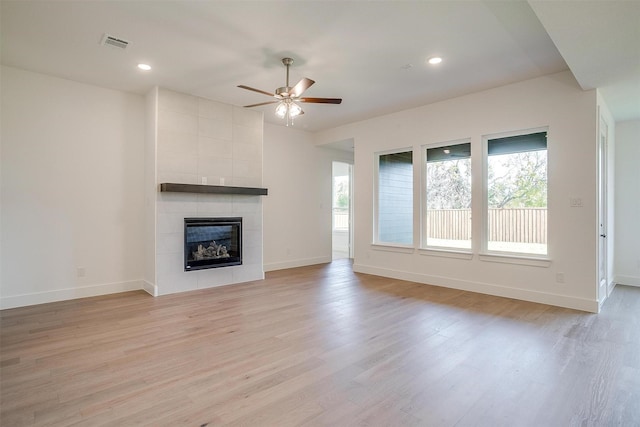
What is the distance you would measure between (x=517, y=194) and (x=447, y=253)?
1293 mm

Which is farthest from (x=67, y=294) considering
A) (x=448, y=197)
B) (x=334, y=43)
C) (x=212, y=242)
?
(x=448, y=197)

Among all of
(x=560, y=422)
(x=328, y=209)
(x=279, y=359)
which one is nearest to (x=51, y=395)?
(x=279, y=359)

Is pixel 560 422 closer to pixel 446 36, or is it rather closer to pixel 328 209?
pixel 446 36

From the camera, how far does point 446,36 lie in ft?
10.4

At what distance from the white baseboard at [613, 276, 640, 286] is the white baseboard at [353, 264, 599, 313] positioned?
218 cm

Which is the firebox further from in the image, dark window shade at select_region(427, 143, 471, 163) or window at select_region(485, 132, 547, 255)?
window at select_region(485, 132, 547, 255)

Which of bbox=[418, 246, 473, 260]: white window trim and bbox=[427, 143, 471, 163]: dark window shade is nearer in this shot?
bbox=[418, 246, 473, 260]: white window trim

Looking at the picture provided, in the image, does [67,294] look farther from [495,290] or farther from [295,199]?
[495,290]

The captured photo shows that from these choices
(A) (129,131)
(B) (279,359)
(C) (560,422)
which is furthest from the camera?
(A) (129,131)

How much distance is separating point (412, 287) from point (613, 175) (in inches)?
147

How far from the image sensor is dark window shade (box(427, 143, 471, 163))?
5.07 meters

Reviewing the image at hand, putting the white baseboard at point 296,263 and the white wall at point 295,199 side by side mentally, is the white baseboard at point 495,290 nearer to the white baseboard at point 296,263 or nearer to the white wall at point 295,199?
the white baseboard at point 296,263

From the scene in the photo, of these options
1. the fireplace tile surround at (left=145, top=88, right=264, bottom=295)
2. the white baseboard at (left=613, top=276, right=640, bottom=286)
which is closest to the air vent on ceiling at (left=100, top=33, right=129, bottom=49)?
the fireplace tile surround at (left=145, top=88, right=264, bottom=295)

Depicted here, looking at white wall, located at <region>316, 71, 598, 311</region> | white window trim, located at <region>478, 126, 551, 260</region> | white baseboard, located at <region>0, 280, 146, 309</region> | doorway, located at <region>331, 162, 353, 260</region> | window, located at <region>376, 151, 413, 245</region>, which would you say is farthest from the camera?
doorway, located at <region>331, 162, 353, 260</region>
